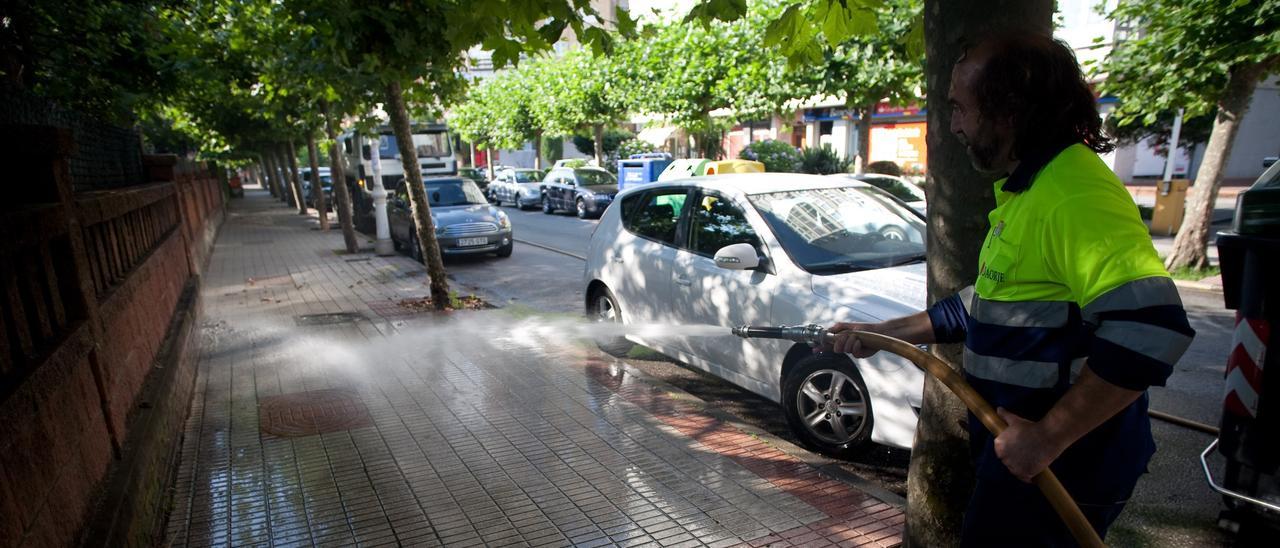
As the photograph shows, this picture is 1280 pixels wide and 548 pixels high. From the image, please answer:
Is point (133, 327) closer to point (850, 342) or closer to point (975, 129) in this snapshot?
point (850, 342)

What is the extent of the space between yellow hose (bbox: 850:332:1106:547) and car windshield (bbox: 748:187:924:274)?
2.59m

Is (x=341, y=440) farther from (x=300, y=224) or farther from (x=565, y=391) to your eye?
(x=300, y=224)

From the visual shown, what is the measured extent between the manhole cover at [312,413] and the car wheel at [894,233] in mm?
3834

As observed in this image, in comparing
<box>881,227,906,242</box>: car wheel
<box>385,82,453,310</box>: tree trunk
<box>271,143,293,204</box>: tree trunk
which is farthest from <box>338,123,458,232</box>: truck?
<box>881,227,906,242</box>: car wheel

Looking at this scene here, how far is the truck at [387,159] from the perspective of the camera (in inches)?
854

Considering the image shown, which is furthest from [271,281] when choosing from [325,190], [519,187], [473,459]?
[325,190]

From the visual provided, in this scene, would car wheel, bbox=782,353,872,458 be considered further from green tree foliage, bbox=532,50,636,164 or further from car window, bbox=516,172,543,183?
car window, bbox=516,172,543,183

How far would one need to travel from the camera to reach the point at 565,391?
5551 mm

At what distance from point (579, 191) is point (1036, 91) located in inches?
869

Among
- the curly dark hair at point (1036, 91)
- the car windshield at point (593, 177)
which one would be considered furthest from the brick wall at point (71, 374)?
the car windshield at point (593, 177)

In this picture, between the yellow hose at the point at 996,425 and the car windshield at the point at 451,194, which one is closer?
the yellow hose at the point at 996,425

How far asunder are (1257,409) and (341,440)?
4.85 metres

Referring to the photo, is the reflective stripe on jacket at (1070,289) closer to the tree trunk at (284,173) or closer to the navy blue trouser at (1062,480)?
the navy blue trouser at (1062,480)

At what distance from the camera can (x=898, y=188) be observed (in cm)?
1173
